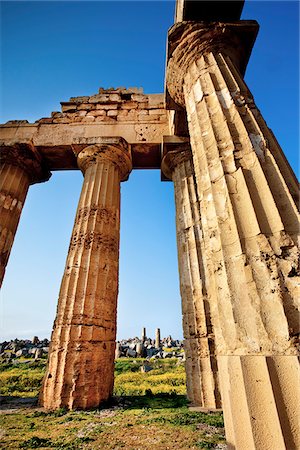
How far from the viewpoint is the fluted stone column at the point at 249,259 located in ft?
4.99

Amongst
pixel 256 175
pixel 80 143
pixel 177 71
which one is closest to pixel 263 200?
pixel 256 175

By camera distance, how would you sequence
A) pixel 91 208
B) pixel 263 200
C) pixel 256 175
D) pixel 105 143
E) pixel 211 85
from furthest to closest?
pixel 105 143 → pixel 91 208 → pixel 211 85 → pixel 256 175 → pixel 263 200

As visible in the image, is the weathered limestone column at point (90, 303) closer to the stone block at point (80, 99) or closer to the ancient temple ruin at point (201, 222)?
the ancient temple ruin at point (201, 222)

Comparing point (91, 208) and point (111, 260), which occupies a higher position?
point (91, 208)

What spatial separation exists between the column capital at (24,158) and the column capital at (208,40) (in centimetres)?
539

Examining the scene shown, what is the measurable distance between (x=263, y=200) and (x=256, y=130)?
3.53ft

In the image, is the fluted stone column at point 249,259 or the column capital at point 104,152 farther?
the column capital at point 104,152

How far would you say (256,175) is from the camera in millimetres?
2447

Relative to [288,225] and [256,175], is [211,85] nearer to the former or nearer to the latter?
[256,175]

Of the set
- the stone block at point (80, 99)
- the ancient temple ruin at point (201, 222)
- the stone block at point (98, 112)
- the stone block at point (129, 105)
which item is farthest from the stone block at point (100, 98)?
the stone block at point (129, 105)

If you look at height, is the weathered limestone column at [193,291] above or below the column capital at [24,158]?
below

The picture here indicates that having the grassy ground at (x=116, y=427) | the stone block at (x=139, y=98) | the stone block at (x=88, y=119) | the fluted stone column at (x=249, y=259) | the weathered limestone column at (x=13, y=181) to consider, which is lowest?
the grassy ground at (x=116, y=427)

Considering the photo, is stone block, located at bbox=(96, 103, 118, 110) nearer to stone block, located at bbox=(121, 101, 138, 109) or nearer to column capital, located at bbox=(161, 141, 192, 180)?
stone block, located at bbox=(121, 101, 138, 109)

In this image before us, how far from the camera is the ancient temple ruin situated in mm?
1695
